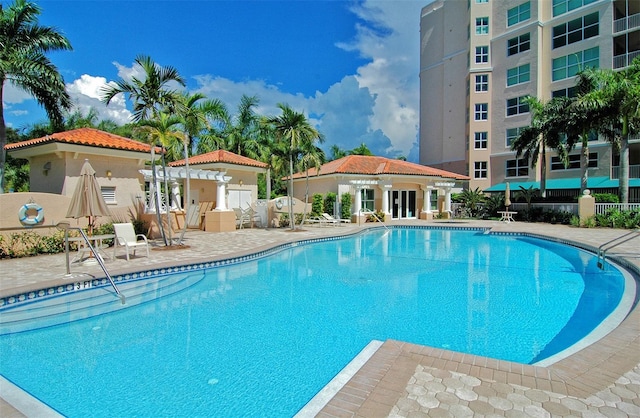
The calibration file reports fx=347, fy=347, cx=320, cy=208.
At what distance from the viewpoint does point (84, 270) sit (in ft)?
32.5

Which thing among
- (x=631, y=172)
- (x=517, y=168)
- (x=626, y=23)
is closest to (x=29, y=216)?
(x=517, y=168)

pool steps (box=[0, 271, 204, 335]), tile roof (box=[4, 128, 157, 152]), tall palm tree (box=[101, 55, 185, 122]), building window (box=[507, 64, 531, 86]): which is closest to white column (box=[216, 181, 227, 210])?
tile roof (box=[4, 128, 157, 152])

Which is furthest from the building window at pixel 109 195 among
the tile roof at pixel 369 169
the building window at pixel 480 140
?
the building window at pixel 480 140

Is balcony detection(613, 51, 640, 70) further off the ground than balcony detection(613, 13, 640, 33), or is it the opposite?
balcony detection(613, 13, 640, 33)

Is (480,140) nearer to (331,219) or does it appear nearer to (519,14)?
(519,14)

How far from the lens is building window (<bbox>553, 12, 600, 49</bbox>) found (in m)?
31.4

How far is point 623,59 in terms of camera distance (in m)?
29.8

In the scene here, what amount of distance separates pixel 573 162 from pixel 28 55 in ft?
135

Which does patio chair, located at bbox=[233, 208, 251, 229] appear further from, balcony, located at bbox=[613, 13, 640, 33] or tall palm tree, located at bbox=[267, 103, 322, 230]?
balcony, located at bbox=[613, 13, 640, 33]

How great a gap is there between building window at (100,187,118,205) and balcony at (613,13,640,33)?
40.5m

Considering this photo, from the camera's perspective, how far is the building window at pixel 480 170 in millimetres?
38438

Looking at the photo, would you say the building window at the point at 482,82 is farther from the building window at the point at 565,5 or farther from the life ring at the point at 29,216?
the life ring at the point at 29,216

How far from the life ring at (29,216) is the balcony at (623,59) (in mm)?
41854

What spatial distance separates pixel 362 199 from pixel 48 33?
22147 millimetres
